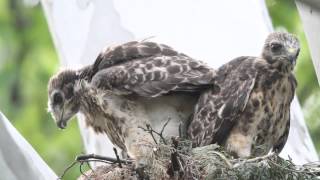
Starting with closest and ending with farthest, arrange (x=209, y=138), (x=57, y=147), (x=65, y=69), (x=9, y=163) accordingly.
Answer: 1. (x=9, y=163)
2. (x=209, y=138)
3. (x=65, y=69)
4. (x=57, y=147)

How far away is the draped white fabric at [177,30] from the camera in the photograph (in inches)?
194

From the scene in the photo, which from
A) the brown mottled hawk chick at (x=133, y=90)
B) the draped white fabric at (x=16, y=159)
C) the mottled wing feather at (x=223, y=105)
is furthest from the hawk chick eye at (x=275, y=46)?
the draped white fabric at (x=16, y=159)

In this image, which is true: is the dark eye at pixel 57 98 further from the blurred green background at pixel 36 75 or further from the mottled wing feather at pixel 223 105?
the blurred green background at pixel 36 75

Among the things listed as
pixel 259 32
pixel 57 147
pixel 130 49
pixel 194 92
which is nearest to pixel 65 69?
pixel 130 49

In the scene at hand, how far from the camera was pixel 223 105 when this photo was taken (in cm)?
446

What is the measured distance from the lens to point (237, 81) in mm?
4496

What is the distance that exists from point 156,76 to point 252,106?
1.49 ft

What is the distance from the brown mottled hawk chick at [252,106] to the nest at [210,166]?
1.23 ft

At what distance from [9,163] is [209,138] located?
108 cm

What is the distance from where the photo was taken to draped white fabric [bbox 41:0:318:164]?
4938 millimetres

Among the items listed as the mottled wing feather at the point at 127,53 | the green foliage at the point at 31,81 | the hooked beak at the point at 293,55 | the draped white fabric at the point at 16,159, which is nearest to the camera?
the draped white fabric at the point at 16,159

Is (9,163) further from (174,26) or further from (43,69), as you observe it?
(43,69)

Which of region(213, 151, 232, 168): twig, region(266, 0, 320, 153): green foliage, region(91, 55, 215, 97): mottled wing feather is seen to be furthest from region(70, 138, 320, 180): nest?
region(266, 0, 320, 153): green foliage

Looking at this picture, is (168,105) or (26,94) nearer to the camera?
(168,105)
